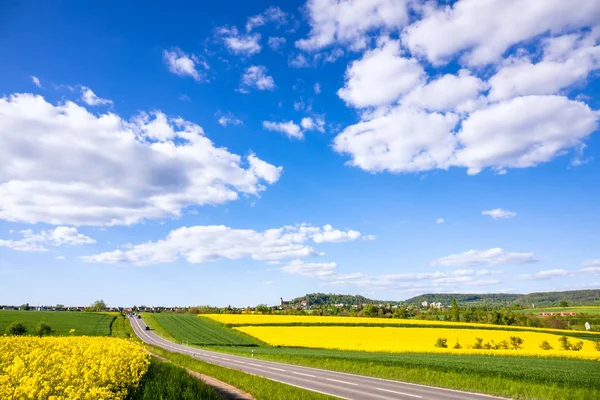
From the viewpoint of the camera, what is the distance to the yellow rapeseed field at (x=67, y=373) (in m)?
6.63

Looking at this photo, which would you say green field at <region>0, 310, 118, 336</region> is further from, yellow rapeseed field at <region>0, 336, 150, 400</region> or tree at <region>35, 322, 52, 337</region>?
yellow rapeseed field at <region>0, 336, 150, 400</region>

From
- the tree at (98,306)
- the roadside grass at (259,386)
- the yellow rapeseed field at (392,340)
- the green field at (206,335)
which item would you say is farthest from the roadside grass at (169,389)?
the tree at (98,306)

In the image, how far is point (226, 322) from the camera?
8706 centimetres

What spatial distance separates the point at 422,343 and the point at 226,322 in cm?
4809

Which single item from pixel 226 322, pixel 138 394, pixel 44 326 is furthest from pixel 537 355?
pixel 226 322

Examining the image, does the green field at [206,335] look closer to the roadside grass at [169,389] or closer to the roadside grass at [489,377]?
the roadside grass at [489,377]

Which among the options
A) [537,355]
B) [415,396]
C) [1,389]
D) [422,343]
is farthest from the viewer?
[422,343]

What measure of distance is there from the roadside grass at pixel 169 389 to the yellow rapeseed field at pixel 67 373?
34cm

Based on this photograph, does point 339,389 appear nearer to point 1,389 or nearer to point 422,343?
point 1,389

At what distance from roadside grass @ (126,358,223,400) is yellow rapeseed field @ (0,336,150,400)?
34cm

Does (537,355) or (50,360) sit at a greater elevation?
(50,360)

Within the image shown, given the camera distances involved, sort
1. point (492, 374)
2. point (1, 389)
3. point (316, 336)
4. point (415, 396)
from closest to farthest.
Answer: point (1, 389) < point (415, 396) < point (492, 374) < point (316, 336)

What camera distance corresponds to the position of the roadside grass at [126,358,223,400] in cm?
945

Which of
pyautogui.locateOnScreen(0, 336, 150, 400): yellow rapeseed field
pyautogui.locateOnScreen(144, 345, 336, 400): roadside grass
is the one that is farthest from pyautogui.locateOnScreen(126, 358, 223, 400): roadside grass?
pyautogui.locateOnScreen(144, 345, 336, 400): roadside grass
